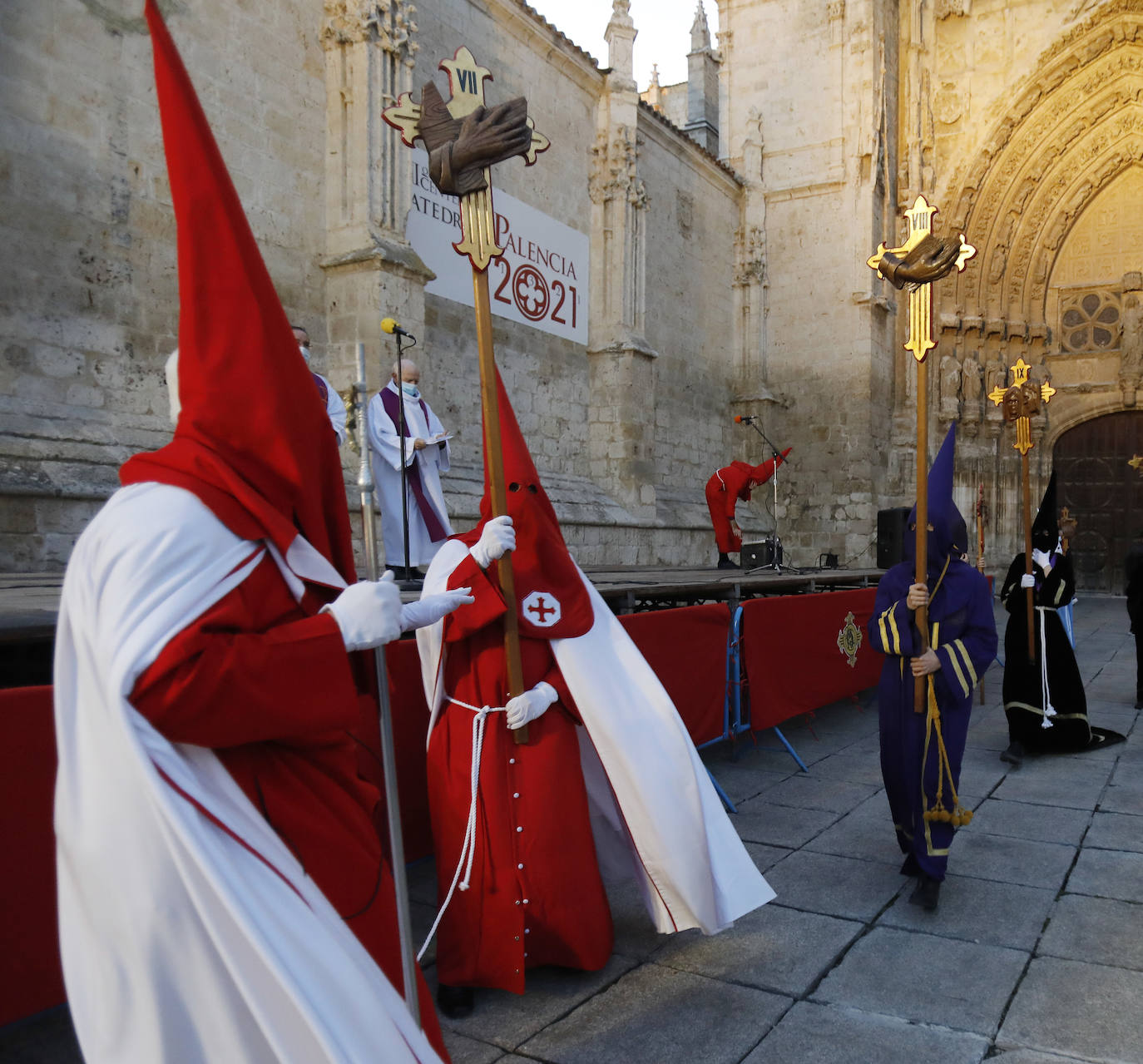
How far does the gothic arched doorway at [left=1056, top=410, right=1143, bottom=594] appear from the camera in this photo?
19.8 meters

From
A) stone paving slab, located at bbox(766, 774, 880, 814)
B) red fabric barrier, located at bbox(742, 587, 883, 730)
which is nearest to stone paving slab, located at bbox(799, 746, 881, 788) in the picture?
stone paving slab, located at bbox(766, 774, 880, 814)

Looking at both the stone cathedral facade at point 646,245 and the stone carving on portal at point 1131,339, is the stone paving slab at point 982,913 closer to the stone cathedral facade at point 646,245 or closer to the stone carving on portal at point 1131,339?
the stone cathedral facade at point 646,245

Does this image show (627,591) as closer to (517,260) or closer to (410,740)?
(410,740)

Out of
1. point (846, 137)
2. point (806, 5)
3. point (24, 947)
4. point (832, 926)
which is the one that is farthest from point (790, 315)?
point (24, 947)

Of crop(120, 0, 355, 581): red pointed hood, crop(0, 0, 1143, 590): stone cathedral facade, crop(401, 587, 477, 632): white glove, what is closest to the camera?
crop(120, 0, 355, 581): red pointed hood

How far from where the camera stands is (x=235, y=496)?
164 centimetres

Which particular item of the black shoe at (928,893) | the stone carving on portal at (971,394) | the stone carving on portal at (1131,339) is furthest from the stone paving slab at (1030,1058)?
the stone carving on portal at (1131,339)

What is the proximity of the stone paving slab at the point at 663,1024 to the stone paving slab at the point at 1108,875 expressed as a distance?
1823mm

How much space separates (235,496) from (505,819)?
1757 millimetres

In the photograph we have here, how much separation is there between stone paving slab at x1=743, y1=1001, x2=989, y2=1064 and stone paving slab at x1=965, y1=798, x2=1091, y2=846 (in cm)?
227

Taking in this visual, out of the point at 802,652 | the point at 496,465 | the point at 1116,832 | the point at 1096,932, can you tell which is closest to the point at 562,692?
the point at 496,465

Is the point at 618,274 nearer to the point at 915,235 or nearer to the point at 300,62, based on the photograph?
the point at 300,62

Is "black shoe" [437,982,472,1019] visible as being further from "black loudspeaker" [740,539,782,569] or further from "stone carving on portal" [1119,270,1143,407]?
"stone carving on portal" [1119,270,1143,407]

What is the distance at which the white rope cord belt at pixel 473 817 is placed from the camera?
117 inches
